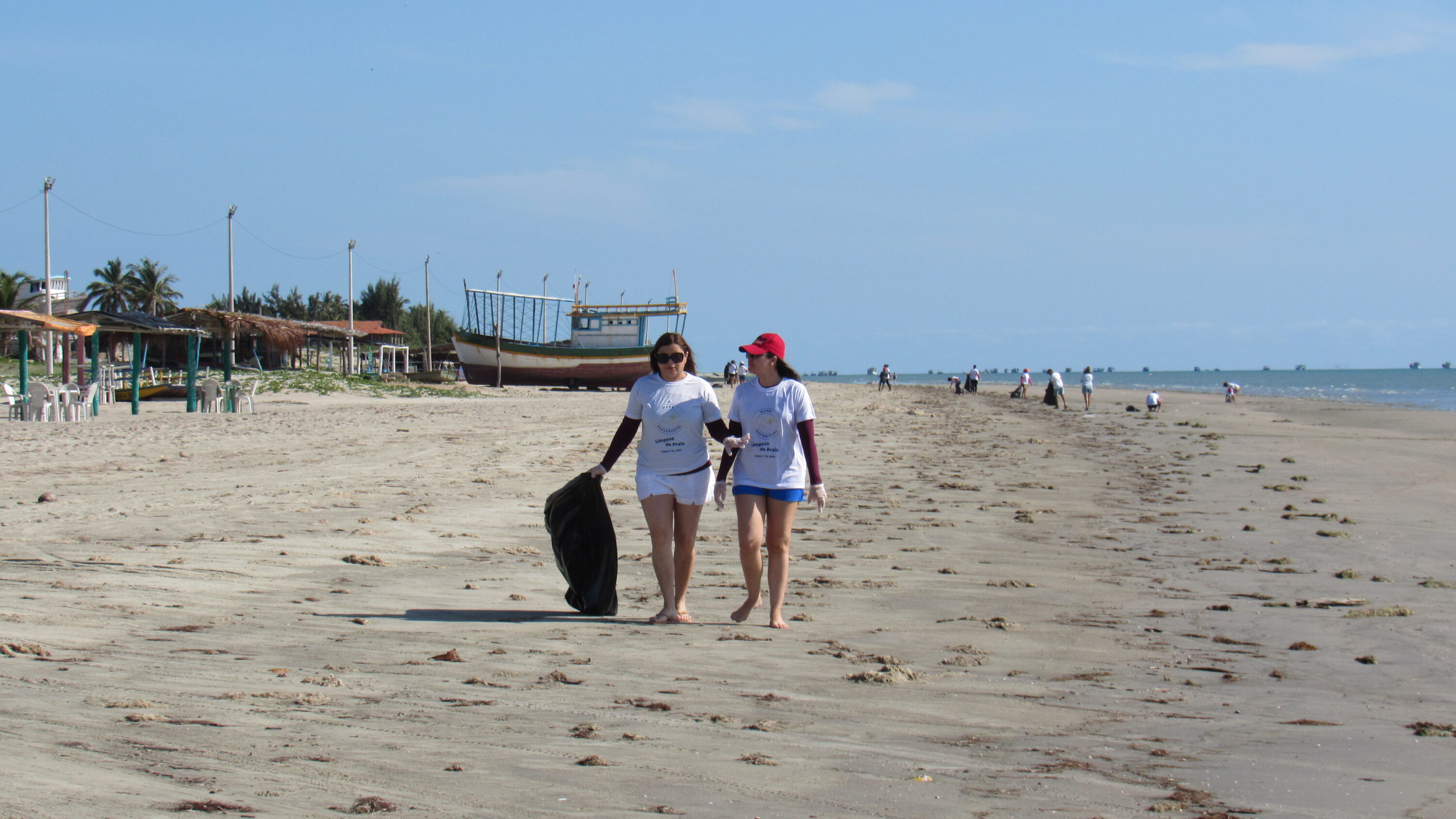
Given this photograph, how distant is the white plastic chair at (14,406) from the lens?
19.7m

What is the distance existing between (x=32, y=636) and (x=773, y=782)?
3.19 m

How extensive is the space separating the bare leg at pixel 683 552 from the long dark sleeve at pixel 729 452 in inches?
9.3

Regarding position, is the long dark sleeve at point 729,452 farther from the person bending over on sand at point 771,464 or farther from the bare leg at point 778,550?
A: the bare leg at point 778,550

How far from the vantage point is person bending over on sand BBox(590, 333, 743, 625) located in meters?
5.30

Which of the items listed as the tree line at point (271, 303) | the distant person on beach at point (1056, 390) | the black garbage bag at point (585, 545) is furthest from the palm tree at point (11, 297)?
the black garbage bag at point (585, 545)

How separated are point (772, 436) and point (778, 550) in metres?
0.55

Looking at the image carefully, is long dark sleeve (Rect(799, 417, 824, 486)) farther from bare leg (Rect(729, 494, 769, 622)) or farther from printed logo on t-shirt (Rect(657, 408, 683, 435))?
printed logo on t-shirt (Rect(657, 408, 683, 435))

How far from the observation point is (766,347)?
538cm

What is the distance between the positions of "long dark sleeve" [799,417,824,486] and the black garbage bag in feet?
3.34

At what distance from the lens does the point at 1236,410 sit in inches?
1375

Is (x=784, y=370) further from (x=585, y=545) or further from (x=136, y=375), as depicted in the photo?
(x=136, y=375)

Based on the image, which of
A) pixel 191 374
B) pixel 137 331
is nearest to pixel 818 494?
pixel 191 374

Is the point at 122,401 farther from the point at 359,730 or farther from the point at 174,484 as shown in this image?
the point at 359,730

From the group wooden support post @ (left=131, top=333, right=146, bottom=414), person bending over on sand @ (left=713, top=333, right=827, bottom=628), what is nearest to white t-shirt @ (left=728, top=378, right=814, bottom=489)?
person bending over on sand @ (left=713, top=333, right=827, bottom=628)
